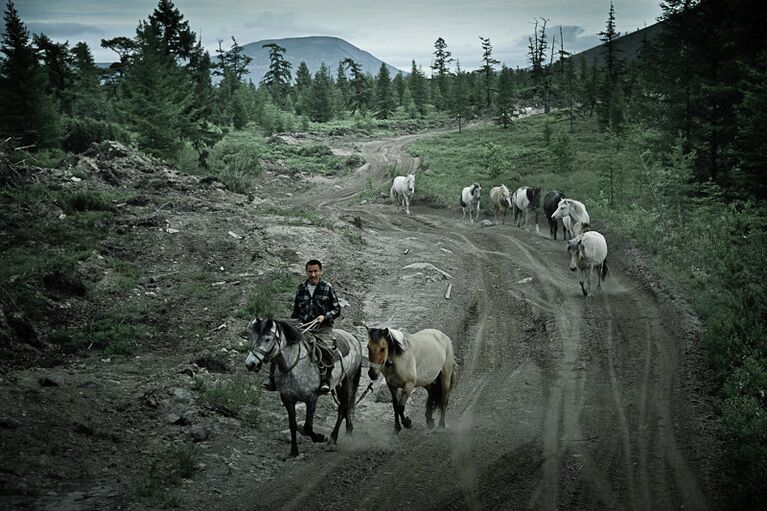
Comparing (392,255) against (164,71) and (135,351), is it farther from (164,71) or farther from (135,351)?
(164,71)

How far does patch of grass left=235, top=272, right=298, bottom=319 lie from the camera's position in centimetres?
1551

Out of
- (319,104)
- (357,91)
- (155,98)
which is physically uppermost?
(357,91)

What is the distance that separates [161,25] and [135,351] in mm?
35932

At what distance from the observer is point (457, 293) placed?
1981 centimetres

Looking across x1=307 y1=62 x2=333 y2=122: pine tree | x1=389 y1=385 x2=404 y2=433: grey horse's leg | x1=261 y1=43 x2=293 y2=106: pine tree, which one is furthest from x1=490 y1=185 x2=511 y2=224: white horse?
x1=261 y1=43 x2=293 y2=106: pine tree

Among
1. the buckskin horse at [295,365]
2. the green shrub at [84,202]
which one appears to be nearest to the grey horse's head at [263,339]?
the buckskin horse at [295,365]

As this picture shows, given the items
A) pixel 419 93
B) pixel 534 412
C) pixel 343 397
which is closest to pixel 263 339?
pixel 343 397

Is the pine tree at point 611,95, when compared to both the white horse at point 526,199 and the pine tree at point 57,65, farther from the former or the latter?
the pine tree at point 57,65

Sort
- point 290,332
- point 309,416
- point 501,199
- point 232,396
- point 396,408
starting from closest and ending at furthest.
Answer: point 290,332
point 309,416
point 396,408
point 232,396
point 501,199

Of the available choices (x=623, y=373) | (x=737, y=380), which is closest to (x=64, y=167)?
(x=623, y=373)

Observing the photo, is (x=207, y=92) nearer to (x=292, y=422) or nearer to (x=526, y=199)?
(x=526, y=199)

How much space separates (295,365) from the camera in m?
8.84

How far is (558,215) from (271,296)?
13526 millimetres

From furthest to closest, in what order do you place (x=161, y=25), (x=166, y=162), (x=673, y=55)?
(x=161, y=25) → (x=166, y=162) → (x=673, y=55)
